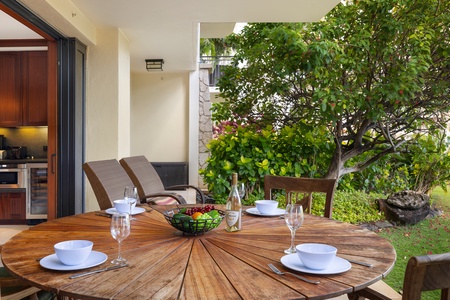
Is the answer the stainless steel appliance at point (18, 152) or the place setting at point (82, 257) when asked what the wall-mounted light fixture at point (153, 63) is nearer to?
the stainless steel appliance at point (18, 152)

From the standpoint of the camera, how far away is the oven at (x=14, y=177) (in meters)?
5.58

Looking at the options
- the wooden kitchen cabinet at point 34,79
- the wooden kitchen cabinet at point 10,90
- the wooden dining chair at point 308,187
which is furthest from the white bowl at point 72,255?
the wooden kitchen cabinet at point 10,90

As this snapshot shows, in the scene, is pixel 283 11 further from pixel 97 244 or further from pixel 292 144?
pixel 97 244

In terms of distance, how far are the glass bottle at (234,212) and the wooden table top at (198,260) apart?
1.9 inches

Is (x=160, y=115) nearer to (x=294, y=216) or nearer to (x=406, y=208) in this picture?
(x=406, y=208)

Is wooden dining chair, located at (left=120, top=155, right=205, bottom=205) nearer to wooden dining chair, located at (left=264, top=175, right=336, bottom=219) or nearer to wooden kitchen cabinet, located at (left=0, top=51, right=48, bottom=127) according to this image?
wooden dining chair, located at (left=264, top=175, right=336, bottom=219)

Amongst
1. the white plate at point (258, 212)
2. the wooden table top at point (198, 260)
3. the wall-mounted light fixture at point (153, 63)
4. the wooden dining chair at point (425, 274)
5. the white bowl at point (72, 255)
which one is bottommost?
the wooden table top at point (198, 260)

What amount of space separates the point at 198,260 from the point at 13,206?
4.87 meters

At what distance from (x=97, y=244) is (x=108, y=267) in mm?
349

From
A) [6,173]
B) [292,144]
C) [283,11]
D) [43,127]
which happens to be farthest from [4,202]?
[283,11]

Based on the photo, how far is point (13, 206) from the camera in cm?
563

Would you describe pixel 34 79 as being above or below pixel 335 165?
above

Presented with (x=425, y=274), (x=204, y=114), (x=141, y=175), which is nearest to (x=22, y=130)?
(x=141, y=175)

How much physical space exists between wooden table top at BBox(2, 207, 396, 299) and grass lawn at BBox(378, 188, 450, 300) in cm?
225
